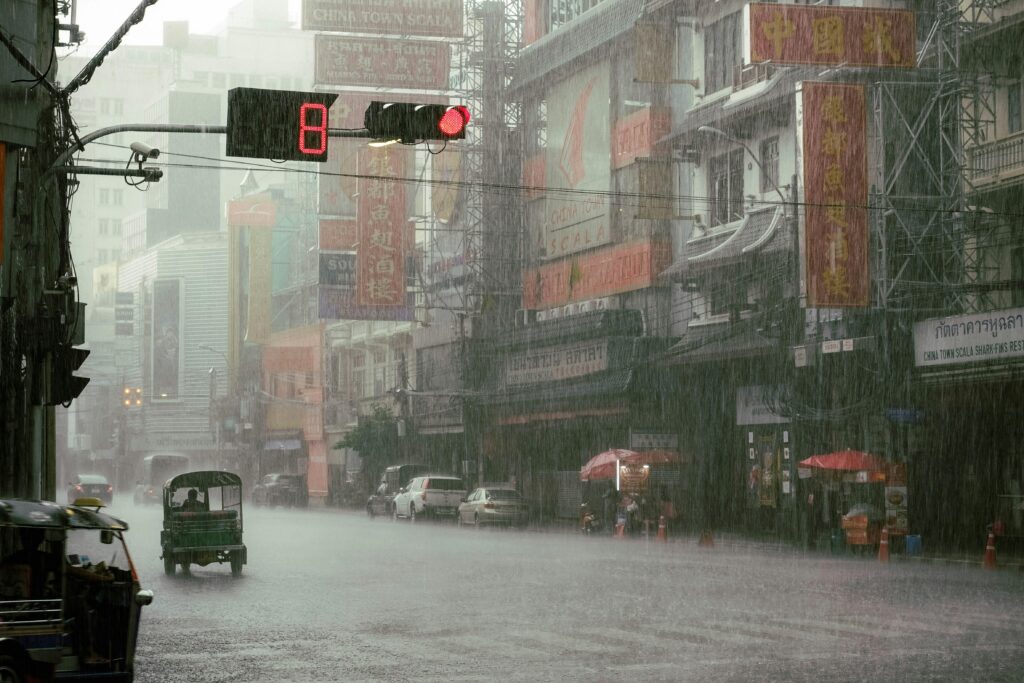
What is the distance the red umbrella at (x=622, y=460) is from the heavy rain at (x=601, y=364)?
0.22 metres

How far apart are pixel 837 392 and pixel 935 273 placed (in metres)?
3.73

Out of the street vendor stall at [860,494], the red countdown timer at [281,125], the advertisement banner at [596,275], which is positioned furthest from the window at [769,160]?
the red countdown timer at [281,125]

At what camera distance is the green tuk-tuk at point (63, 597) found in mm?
9484

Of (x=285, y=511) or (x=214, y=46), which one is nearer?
(x=285, y=511)

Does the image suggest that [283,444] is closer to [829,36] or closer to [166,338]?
[166,338]

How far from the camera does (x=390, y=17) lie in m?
53.0

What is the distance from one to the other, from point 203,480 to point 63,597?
1791 centimetres


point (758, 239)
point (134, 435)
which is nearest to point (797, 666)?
point (758, 239)

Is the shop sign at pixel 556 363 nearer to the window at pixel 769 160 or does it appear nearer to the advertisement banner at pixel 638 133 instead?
the advertisement banner at pixel 638 133

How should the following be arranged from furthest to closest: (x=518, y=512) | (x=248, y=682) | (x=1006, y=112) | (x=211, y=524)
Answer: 1. (x=518, y=512)
2. (x=1006, y=112)
3. (x=211, y=524)
4. (x=248, y=682)

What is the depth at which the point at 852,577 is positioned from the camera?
23.6 metres

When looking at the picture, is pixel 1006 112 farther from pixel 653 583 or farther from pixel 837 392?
pixel 653 583

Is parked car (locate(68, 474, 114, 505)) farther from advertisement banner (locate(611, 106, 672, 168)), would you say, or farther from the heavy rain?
advertisement banner (locate(611, 106, 672, 168))

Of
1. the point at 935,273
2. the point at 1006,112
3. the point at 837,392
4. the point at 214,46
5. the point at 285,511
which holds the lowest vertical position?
the point at 285,511
